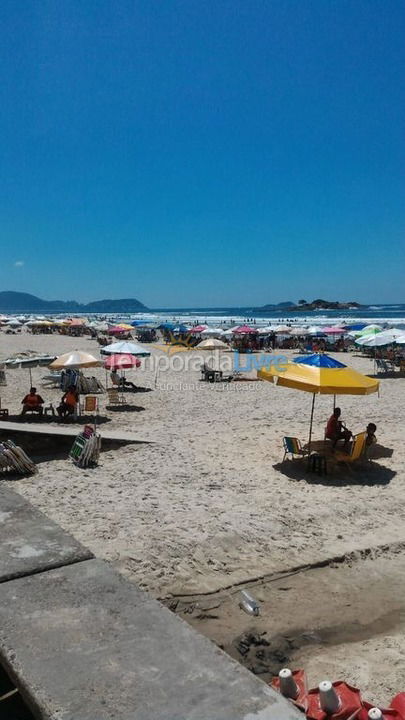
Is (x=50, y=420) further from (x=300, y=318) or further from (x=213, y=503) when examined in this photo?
(x=300, y=318)

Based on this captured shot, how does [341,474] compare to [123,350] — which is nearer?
[341,474]

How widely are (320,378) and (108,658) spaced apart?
589 centimetres

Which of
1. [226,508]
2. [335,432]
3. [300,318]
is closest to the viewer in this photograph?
[226,508]

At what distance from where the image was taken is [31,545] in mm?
2752

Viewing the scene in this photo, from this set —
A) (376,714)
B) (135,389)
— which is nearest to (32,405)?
(135,389)

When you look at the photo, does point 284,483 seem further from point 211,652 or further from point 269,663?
point 211,652

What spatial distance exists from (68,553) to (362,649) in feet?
7.29

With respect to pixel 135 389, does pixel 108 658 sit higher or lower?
higher

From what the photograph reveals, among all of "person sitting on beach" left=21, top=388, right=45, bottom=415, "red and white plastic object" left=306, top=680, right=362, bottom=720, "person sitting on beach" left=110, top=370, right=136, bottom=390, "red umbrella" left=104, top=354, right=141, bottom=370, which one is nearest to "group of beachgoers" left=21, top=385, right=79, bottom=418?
"person sitting on beach" left=21, top=388, right=45, bottom=415

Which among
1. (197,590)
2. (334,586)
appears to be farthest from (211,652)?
(334,586)

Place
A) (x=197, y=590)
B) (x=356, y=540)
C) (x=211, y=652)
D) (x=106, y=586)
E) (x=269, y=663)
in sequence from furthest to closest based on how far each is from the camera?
(x=356, y=540)
(x=197, y=590)
(x=269, y=663)
(x=106, y=586)
(x=211, y=652)

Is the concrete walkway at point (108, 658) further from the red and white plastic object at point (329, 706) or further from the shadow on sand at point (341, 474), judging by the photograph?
the shadow on sand at point (341, 474)

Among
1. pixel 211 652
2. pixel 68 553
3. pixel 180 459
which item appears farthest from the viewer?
pixel 180 459

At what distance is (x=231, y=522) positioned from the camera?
5555 mm
